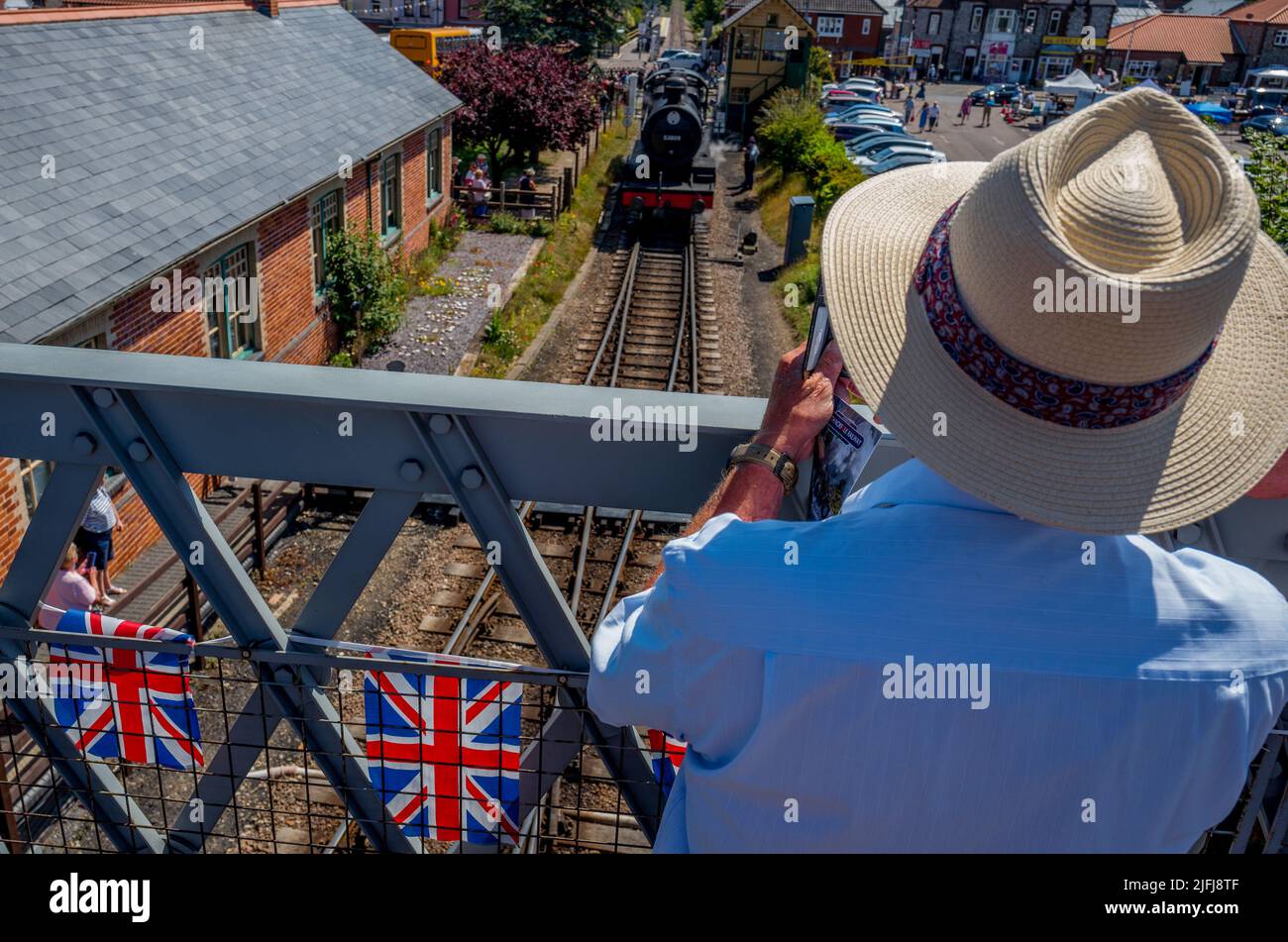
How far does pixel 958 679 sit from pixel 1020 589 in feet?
0.47

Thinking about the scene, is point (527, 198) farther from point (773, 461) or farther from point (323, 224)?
point (773, 461)

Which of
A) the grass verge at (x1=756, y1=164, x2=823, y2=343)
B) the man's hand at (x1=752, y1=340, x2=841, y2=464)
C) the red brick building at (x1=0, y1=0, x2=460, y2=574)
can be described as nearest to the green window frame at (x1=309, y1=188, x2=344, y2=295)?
the red brick building at (x1=0, y1=0, x2=460, y2=574)

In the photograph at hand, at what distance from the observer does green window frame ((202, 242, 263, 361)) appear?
1084 cm

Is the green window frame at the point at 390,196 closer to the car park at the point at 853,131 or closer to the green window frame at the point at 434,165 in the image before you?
the green window frame at the point at 434,165

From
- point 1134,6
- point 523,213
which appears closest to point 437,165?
point 523,213

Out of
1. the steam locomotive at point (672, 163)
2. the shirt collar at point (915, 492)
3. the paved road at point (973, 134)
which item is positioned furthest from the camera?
the paved road at point (973, 134)

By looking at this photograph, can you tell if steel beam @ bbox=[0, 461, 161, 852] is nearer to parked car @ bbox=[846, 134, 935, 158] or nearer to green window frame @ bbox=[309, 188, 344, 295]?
green window frame @ bbox=[309, 188, 344, 295]

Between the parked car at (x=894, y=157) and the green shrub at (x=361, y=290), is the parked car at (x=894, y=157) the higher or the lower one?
the higher one

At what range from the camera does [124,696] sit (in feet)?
7.20

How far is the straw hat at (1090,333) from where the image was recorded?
4.14 ft

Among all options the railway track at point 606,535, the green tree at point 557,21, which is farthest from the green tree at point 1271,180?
the green tree at point 557,21

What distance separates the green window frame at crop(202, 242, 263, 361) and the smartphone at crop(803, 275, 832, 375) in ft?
32.9

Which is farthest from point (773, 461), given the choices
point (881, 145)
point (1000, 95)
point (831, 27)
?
point (831, 27)
